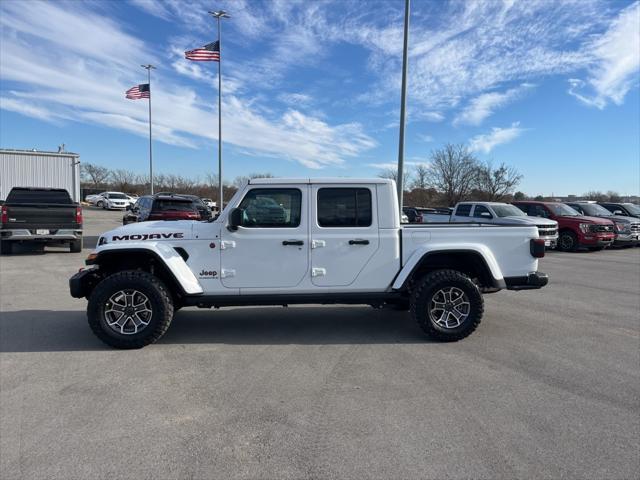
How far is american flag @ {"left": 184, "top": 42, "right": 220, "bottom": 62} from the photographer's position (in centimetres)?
2466

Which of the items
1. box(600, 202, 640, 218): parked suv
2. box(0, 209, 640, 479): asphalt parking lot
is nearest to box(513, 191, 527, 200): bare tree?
box(600, 202, 640, 218): parked suv

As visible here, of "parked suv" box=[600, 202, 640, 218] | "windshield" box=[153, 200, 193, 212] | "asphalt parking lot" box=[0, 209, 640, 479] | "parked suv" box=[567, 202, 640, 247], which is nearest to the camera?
"asphalt parking lot" box=[0, 209, 640, 479]

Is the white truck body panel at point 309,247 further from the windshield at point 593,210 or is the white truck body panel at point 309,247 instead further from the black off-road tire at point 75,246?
the windshield at point 593,210

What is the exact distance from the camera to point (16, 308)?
685 centimetres

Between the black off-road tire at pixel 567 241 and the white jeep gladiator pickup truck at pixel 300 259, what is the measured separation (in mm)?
12754

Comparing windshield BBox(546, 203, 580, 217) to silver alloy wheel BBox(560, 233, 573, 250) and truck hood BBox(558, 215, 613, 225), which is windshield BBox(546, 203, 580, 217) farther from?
silver alloy wheel BBox(560, 233, 573, 250)

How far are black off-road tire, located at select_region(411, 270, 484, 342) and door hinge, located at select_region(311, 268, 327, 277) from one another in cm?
111

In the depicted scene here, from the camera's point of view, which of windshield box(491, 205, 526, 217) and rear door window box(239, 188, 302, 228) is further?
windshield box(491, 205, 526, 217)

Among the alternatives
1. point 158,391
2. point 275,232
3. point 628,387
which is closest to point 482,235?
point 628,387

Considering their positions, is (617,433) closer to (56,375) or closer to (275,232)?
(275,232)

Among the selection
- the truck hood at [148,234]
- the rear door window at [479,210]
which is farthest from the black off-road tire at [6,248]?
the rear door window at [479,210]

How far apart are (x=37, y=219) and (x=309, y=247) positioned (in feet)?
34.9

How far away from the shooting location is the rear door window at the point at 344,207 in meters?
5.36

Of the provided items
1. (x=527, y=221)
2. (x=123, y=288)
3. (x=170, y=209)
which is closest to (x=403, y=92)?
(x=527, y=221)
